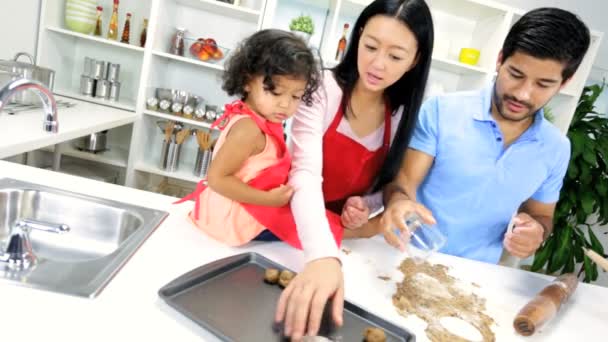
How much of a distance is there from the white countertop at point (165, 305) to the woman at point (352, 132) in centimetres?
10

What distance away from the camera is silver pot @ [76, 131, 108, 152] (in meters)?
2.64

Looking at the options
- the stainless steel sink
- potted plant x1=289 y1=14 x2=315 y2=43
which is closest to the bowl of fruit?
potted plant x1=289 y1=14 x2=315 y2=43

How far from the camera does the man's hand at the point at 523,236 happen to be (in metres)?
1.02

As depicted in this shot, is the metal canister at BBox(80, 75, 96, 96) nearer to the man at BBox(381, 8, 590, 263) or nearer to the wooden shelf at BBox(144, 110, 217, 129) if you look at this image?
the wooden shelf at BBox(144, 110, 217, 129)

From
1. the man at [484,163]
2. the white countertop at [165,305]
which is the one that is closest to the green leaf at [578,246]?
the man at [484,163]

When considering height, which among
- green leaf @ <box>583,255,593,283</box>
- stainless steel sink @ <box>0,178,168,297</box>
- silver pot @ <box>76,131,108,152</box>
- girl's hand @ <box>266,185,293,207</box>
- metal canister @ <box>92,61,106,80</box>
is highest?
metal canister @ <box>92,61,106,80</box>

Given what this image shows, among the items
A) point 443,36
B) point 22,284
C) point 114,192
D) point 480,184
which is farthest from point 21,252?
point 443,36

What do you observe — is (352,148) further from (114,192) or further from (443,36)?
(443,36)

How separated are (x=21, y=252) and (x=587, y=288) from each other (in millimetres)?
1311

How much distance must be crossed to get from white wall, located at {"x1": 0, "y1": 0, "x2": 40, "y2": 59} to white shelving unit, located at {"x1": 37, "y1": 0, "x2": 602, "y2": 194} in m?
0.05

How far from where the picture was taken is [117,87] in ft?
8.79

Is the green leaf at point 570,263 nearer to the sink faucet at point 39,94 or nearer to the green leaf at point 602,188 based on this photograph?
the green leaf at point 602,188

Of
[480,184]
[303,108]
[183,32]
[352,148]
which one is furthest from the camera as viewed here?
[183,32]

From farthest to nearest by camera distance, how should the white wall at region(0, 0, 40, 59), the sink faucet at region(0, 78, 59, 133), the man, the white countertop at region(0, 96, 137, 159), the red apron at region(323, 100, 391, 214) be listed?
the white wall at region(0, 0, 40, 59) < the white countertop at region(0, 96, 137, 159) < the man < the red apron at region(323, 100, 391, 214) < the sink faucet at region(0, 78, 59, 133)
